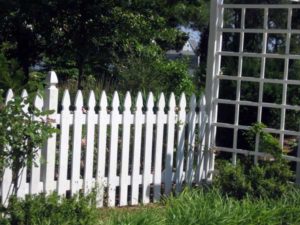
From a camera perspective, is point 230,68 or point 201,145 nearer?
point 201,145

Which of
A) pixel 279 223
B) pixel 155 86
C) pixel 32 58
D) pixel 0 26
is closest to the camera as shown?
pixel 279 223

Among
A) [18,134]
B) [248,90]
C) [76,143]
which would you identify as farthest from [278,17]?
[18,134]

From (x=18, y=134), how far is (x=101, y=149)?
1.75 meters

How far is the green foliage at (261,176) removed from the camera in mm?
7770

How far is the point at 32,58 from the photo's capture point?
530 inches

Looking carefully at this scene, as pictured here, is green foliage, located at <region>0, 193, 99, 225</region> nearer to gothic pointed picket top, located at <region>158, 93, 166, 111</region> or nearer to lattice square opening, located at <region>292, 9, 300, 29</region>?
gothic pointed picket top, located at <region>158, 93, 166, 111</region>

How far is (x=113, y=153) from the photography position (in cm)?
785

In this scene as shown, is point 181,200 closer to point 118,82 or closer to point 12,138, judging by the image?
point 12,138

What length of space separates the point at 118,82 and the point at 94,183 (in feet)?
14.9

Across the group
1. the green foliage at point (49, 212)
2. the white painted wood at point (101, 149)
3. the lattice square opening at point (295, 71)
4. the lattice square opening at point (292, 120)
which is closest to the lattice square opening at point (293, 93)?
the lattice square opening at point (292, 120)

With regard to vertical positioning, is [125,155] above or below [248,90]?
below

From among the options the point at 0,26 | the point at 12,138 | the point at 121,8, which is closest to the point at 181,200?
the point at 12,138

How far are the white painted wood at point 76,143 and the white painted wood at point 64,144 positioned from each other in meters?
0.08

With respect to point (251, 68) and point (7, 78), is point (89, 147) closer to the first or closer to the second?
point (7, 78)
